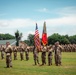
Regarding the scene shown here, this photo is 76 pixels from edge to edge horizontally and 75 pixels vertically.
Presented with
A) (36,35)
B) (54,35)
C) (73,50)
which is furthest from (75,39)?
(36,35)

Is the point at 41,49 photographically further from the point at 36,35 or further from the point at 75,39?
the point at 75,39

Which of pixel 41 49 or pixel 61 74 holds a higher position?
pixel 41 49

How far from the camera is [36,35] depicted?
97.2 feet

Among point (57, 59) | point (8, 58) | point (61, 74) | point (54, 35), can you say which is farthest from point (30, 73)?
point (54, 35)

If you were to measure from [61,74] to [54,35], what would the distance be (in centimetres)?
11581

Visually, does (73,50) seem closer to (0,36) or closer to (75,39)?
(75,39)

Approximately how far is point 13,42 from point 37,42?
94.0 metres

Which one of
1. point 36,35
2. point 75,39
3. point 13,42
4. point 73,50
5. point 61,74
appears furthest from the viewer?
point 75,39

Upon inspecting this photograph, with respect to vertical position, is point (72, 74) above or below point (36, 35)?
below

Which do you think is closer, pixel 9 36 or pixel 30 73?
pixel 30 73

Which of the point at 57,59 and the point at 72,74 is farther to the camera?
the point at 57,59

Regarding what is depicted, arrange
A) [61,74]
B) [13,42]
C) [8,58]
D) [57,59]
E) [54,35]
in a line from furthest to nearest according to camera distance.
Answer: [54,35] < [13,42] < [57,59] < [8,58] < [61,74]

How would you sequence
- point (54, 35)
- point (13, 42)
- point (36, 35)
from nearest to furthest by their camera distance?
point (36, 35), point (13, 42), point (54, 35)

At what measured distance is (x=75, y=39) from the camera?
5994 inches
